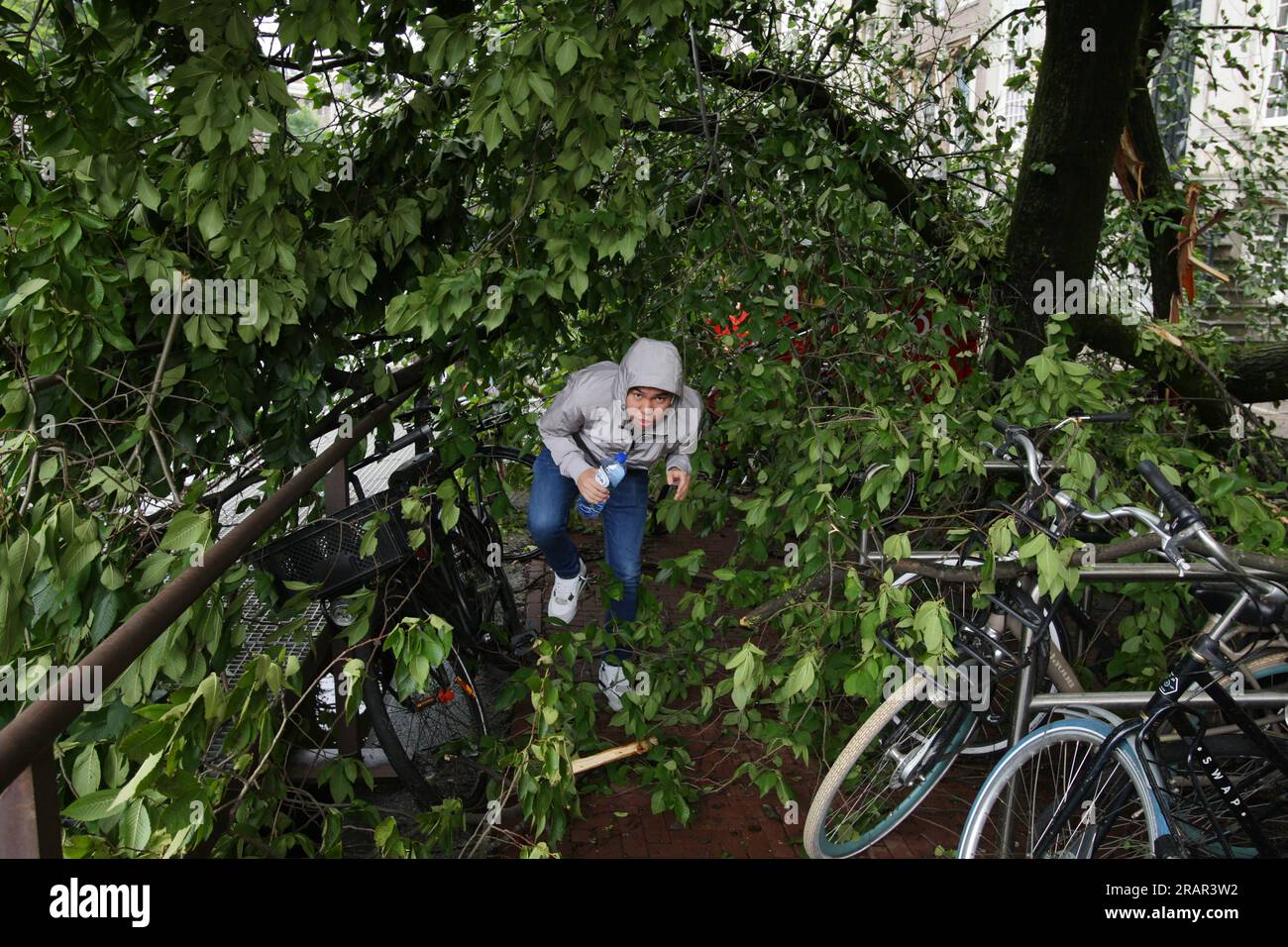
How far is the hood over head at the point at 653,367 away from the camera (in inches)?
155

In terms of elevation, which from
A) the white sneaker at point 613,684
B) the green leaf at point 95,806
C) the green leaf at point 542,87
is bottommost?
the white sneaker at point 613,684

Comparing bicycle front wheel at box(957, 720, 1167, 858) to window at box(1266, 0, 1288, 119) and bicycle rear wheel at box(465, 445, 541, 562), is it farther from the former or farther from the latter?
window at box(1266, 0, 1288, 119)

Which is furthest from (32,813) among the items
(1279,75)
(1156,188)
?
(1279,75)

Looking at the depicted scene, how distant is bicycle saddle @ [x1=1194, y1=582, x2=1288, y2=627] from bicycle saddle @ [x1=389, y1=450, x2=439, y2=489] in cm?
288

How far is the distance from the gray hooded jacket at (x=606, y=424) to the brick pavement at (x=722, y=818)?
4.00 feet

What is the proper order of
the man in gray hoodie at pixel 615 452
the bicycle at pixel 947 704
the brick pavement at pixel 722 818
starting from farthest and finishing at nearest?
the man in gray hoodie at pixel 615 452, the brick pavement at pixel 722 818, the bicycle at pixel 947 704

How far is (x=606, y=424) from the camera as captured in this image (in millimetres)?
4203

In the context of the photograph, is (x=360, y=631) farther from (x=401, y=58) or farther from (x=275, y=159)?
(x=401, y=58)

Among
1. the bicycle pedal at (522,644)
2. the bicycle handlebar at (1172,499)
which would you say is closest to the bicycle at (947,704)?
the bicycle handlebar at (1172,499)

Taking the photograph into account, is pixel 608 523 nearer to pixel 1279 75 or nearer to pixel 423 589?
pixel 423 589

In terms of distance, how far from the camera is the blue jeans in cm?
444

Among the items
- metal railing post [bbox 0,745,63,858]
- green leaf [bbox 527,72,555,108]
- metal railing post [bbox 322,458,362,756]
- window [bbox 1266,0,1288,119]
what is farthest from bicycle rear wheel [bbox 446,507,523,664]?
window [bbox 1266,0,1288,119]

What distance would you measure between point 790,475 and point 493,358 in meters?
1.34

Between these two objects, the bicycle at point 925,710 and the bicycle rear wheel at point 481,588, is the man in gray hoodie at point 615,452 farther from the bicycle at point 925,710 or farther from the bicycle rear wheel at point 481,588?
the bicycle at point 925,710
